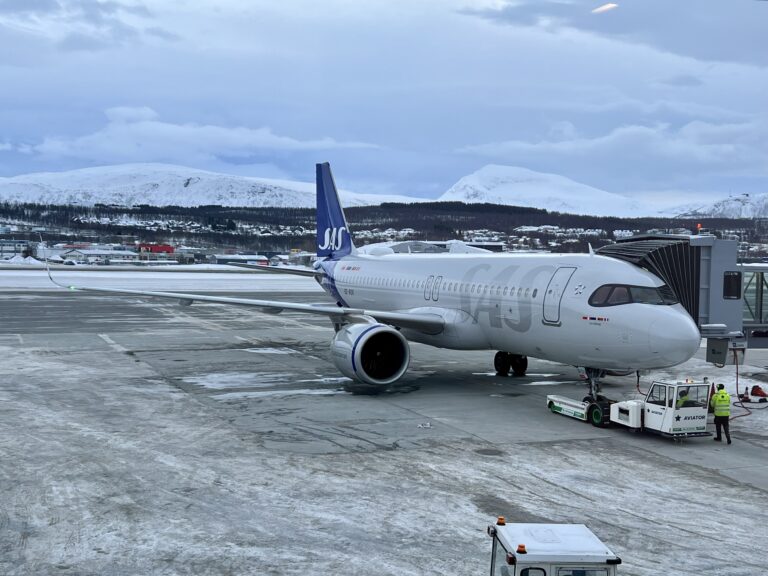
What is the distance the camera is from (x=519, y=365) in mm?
26359

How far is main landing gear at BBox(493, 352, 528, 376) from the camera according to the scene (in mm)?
26172

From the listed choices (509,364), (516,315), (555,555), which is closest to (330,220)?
(509,364)

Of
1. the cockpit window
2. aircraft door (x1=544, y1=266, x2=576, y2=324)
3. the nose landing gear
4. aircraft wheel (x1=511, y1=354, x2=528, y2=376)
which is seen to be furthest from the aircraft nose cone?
aircraft wheel (x1=511, y1=354, x2=528, y2=376)

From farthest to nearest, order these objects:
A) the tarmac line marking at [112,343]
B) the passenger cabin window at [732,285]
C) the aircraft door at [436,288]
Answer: the tarmac line marking at [112,343]
the aircraft door at [436,288]
the passenger cabin window at [732,285]

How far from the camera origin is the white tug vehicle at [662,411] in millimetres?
17172

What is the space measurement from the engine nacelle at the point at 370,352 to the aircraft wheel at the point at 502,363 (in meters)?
4.73

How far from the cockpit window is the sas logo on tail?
17.9 metres

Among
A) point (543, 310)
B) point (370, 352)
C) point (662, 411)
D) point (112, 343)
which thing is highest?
point (543, 310)

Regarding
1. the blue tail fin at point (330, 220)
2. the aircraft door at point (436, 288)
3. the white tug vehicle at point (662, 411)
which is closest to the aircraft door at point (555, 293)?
the white tug vehicle at point (662, 411)

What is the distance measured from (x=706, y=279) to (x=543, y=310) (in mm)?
4367

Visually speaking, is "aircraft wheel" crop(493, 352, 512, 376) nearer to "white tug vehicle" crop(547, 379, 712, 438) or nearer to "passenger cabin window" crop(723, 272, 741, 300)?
"white tug vehicle" crop(547, 379, 712, 438)

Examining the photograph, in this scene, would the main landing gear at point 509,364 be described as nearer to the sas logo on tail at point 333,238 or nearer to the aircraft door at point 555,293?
the aircraft door at point 555,293

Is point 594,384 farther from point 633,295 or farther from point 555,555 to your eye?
point 555,555

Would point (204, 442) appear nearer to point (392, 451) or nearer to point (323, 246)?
point (392, 451)
